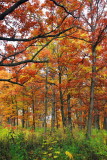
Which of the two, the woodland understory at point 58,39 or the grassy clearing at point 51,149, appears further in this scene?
the woodland understory at point 58,39

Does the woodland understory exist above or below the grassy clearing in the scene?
above

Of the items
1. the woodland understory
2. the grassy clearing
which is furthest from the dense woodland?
the grassy clearing

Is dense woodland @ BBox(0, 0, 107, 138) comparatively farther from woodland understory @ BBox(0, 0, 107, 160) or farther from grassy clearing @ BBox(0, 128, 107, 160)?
grassy clearing @ BBox(0, 128, 107, 160)

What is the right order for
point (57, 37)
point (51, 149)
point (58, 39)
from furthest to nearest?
point (58, 39) → point (51, 149) → point (57, 37)

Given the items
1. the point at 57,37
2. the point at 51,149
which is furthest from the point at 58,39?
the point at 51,149

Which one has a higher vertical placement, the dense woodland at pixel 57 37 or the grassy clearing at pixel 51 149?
the dense woodland at pixel 57 37

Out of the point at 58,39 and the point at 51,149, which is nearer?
the point at 51,149

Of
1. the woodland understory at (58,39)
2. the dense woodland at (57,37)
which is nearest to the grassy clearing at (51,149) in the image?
the woodland understory at (58,39)

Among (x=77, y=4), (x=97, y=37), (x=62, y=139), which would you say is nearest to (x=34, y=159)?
(x=62, y=139)

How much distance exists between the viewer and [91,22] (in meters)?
8.88

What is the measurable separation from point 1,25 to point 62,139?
6.28 metres

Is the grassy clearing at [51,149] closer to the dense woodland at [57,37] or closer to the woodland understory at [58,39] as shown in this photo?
the woodland understory at [58,39]

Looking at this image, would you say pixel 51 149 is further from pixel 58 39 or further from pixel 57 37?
pixel 58 39

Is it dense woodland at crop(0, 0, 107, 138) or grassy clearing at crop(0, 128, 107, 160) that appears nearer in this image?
grassy clearing at crop(0, 128, 107, 160)
